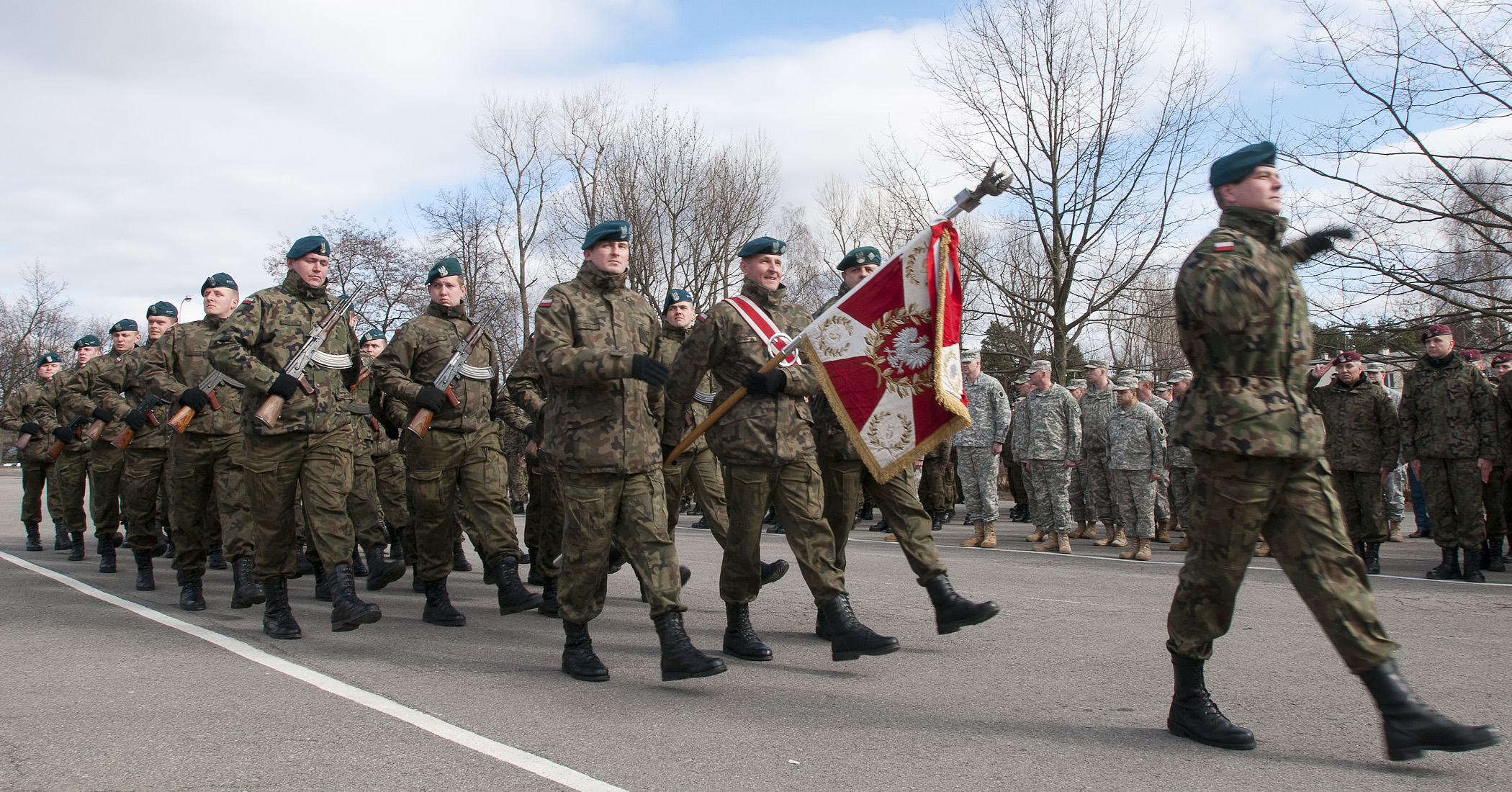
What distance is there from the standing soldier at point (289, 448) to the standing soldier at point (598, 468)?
1788 millimetres

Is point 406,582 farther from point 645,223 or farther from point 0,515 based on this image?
point 645,223

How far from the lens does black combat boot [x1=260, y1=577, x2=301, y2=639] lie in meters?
5.91

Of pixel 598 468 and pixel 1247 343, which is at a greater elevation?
pixel 1247 343

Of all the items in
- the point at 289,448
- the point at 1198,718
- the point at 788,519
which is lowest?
the point at 1198,718

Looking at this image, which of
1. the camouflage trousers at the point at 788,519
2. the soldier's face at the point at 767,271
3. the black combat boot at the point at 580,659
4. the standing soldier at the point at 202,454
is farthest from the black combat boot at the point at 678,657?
the standing soldier at the point at 202,454

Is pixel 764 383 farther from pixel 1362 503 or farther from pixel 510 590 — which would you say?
pixel 1362 503

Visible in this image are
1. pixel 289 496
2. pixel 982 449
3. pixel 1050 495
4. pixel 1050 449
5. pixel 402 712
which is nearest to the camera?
pixel 402 712

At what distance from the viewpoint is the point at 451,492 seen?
21.2ft

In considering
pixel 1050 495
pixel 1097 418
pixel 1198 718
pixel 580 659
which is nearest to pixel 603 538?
pixel 580 659

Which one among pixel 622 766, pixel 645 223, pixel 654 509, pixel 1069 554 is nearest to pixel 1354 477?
pixel 1069 554

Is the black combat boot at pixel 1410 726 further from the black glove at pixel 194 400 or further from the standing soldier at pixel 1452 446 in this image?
the black glove at pixel 194 400

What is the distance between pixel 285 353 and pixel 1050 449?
8023 millimetres

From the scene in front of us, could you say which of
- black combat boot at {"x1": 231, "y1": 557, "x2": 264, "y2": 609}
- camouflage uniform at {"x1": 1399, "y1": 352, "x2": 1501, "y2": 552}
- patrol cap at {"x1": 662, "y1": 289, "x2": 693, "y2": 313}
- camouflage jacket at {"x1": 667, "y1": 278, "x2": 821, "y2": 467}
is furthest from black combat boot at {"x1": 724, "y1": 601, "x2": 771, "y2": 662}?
camouflage uniform at {"x1": 1399, "y1": 352, "x2": 1501, "y2": 552}

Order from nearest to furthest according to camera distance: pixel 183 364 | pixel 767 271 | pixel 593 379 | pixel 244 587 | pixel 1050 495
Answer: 1. pixel 593 379
2. pixel 767 271
3. pixel 244 587
4. pixel 183 364
5. pixel 1050 495
